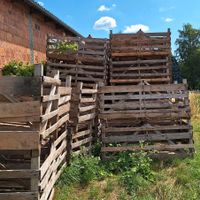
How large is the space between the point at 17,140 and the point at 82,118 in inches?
146

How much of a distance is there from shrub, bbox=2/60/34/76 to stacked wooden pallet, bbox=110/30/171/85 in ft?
8.53

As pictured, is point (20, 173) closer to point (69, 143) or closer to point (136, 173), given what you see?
point (69, 143)

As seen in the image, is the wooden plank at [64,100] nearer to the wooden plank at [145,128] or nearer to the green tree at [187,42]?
the wooden plank at [145,128]

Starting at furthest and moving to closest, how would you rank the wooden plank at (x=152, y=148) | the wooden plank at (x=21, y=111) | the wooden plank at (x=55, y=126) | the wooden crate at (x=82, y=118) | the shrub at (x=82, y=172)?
the wooden plank at (x=152, y=148) < the wooden crate at (x=82, y=118) < the shrub at (x=82, y=172) < the wooden plank at (x=55, y=126) < the wooden plank at (x=21, y=111)

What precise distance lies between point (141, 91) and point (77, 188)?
3051 millimetres

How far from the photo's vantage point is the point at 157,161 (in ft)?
28.7

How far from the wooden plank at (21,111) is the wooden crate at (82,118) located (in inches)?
127

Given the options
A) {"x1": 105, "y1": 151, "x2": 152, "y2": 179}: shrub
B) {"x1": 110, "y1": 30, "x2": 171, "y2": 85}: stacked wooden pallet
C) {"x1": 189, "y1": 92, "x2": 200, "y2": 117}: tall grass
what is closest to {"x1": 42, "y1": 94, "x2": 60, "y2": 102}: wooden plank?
{"x1": 105, "y1": 151, "x2": 152, "y2": 179}: shrub

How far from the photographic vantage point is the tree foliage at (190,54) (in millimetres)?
52250

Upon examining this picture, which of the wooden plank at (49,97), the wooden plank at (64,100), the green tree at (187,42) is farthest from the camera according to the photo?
the green tree at (187,42)

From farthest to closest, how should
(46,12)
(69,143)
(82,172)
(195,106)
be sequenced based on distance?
1. (195,106)
2. (46,12)
3. (69,143)
4. (82,172)

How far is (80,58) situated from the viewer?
1143 cm

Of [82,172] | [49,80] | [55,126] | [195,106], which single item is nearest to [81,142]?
[82,172]

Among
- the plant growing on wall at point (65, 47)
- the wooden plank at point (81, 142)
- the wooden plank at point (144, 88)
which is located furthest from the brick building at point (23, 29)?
the wooden plank at point (81, 142)
